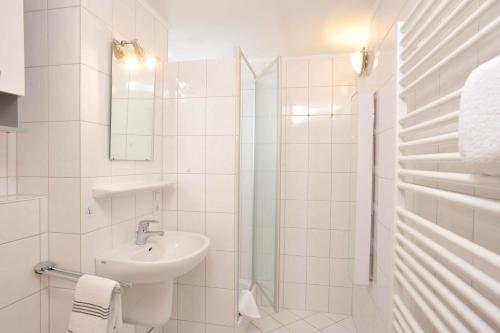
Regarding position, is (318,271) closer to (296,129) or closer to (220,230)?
(220,230)

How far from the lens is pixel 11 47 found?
1.06 m

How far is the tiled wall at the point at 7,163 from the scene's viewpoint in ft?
4.34

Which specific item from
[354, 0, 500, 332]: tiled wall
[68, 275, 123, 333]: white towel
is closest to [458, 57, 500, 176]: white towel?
[354, 0, 500, 332]: tiled wall

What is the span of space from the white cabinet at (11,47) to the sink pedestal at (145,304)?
3.79 ft

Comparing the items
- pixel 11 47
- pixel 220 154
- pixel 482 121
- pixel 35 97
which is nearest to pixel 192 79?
pixel 220 154

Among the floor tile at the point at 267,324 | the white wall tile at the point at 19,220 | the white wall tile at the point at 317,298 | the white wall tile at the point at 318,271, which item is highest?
the white wall tile at the point at 19,220

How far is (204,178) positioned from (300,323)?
1.53 metres

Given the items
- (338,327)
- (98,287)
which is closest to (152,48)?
(98,287)

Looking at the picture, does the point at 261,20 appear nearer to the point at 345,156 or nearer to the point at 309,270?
the point at 345,156

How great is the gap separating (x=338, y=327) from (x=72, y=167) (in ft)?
7.54

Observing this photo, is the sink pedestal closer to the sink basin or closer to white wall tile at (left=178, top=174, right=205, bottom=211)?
the sink basin

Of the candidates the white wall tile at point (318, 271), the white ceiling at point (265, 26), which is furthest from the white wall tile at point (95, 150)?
the white wall tile at point (318, 271)

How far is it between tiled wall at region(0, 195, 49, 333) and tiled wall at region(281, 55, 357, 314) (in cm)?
182

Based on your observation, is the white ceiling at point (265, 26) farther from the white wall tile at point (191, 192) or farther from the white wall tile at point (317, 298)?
the white wall tile at point (317, 298)
